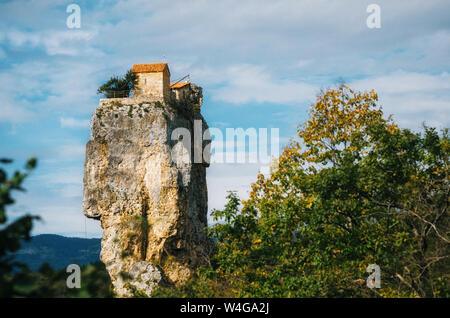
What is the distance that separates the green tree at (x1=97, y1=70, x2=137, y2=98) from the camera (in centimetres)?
3080

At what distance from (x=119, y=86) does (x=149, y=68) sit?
7.07 ft

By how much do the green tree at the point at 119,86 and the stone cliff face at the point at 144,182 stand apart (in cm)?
74

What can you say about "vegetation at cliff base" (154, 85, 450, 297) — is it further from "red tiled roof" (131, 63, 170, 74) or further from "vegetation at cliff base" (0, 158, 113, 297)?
"red tiled roof" (131, 63, 170, 74)

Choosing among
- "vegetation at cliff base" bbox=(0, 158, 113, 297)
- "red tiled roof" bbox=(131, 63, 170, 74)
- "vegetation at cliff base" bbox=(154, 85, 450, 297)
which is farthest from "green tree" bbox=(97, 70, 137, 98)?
"vegetation at cliff base" bbox=(0, 158, 113, 297)

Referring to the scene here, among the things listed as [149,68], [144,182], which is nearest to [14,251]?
[144,182]

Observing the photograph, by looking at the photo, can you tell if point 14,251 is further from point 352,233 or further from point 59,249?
point 59,249

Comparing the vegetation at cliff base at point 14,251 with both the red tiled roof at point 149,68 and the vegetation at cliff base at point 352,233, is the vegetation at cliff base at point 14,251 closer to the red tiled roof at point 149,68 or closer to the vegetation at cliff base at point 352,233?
the vegetation at cliff base at point 352,233

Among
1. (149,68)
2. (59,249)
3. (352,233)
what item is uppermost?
(149,68)

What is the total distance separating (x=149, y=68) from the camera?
31672 millimetres

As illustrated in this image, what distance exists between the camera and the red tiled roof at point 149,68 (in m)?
31.5

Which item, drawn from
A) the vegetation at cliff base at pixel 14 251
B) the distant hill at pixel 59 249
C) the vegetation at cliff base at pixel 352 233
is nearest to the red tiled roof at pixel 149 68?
the vegetation at cliff base at pixel 352 233

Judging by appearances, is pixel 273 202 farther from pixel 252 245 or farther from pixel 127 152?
pixel 127 152
